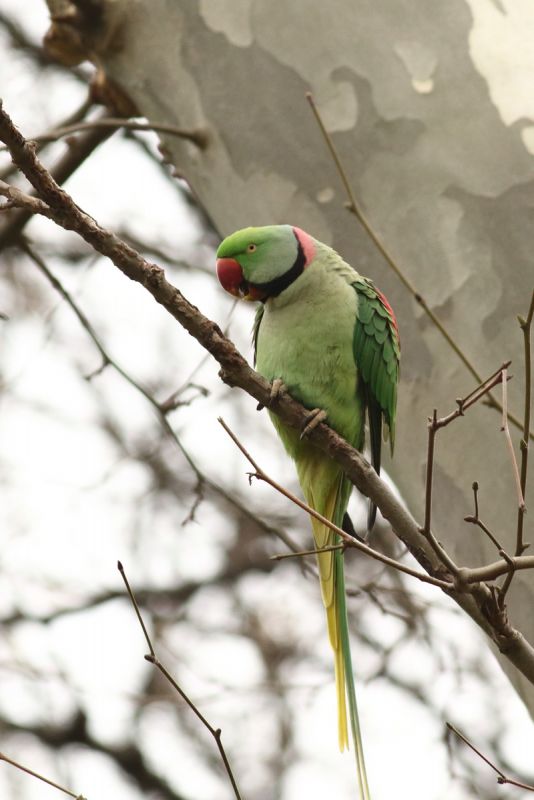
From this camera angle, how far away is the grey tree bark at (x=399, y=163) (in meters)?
2.03

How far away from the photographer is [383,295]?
2.31 metres

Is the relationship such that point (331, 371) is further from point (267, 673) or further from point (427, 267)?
point (267, 673)

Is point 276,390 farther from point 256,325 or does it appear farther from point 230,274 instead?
point 256,325

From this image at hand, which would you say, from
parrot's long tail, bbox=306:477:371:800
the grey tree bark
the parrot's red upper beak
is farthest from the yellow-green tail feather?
the parrot's red upper beak

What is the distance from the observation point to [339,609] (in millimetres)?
2344

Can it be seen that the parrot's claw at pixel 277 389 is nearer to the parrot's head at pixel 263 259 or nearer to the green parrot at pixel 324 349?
the green parrot at pixel 324 349

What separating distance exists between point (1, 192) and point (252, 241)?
0.95 meters

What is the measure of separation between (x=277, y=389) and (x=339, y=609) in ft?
1.95

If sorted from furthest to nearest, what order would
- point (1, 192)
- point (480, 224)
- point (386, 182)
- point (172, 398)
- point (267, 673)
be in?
point (267, 673)
point (172, 398)
point (386, 182)
point (480, 224)
point (1, 192)

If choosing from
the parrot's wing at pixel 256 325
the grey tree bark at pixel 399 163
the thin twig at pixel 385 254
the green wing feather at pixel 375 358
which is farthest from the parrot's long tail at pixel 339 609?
the thin twig at pixel 385 254

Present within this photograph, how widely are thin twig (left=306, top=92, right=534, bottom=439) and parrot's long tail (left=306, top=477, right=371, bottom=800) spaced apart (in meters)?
0.61

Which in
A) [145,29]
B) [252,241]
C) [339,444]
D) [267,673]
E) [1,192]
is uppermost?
[267,673]

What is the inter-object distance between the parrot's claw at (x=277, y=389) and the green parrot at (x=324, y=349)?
0.06 feet

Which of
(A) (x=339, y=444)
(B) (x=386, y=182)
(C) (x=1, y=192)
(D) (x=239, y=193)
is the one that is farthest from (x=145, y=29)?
(A) (x=339, y=444)
